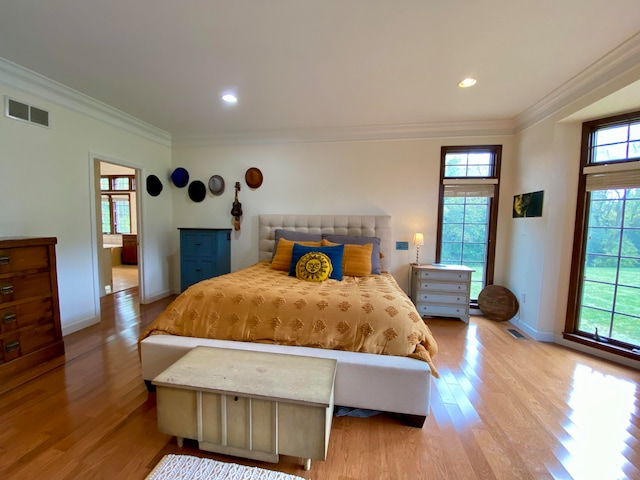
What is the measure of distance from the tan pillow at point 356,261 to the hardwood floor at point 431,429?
118 centimetres

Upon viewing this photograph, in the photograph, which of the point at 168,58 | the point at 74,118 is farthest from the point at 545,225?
the point at 74,118

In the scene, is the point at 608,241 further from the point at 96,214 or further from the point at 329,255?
the point at 96,214

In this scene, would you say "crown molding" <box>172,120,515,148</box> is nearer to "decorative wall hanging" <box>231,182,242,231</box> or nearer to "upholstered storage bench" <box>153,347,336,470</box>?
"decorative wall hanging" <box>231,182,242,231</box>

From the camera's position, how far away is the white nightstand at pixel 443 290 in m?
3.27

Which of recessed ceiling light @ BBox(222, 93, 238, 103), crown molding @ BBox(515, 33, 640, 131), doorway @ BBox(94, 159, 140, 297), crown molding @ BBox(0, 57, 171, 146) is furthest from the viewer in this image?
doorway @ BBox(94, 159, 140, 297)

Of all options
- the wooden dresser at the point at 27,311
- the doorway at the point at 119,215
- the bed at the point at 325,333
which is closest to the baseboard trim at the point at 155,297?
the wooden dresser at the point at 27,311

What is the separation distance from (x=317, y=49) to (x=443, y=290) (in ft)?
9.58

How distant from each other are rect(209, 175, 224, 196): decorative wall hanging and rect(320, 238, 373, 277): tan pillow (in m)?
2.22

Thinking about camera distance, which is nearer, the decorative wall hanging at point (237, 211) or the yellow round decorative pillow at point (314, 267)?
the yellow round decorative pillow at point (314, 267)

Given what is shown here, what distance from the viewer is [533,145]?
120 inches

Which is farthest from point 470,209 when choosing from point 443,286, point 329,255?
point 329,255

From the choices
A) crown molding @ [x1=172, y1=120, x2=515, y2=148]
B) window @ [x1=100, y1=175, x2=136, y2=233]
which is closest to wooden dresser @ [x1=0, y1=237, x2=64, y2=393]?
crown molding @ [x1=172, y1=120, x2=515, y2=148]

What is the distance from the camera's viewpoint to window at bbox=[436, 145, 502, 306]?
349 cm

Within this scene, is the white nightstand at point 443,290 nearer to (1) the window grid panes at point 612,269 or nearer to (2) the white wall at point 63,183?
(1) the window grid panes at point 612,269
